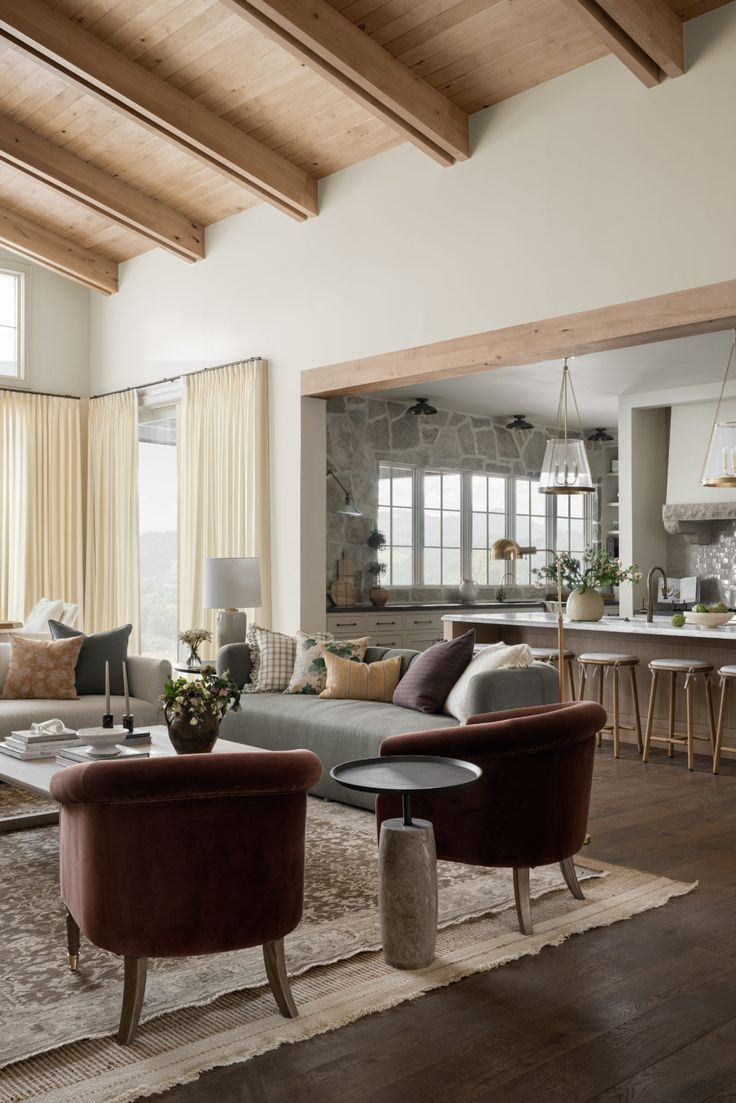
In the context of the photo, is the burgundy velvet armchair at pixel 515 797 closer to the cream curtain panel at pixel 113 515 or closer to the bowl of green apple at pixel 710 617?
the bowl of green apple at pixel 710 617

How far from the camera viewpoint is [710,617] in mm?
6141

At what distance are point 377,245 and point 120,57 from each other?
188cm

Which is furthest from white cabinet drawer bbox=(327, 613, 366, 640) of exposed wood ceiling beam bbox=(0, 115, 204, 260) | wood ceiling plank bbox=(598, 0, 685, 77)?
wood ceiling plank bbox=(598, 0, 685, 77)

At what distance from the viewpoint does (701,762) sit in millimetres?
6035

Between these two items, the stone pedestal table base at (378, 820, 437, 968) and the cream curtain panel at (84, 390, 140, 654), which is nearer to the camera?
the stone pedestal table base at (378, 820, 437, 968)

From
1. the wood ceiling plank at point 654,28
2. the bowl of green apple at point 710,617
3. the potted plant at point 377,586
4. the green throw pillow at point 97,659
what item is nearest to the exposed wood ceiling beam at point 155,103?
the wood ceiling plank at point 654,28

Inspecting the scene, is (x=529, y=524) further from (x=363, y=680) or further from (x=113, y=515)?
(x=363, y=680)

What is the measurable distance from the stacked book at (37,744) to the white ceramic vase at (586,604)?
367cm

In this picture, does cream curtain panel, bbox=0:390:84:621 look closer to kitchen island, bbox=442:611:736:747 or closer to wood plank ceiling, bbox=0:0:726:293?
wood plank ceiling, bbox=0:0:726:293

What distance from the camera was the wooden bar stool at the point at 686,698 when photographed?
584 cm

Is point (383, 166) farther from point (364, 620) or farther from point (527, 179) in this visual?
point (364, 620)

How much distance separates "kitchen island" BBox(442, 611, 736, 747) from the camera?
20.2ft

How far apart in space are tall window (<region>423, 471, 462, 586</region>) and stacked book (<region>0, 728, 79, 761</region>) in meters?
5.70

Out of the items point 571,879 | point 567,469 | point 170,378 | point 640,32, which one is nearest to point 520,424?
point 170,378
